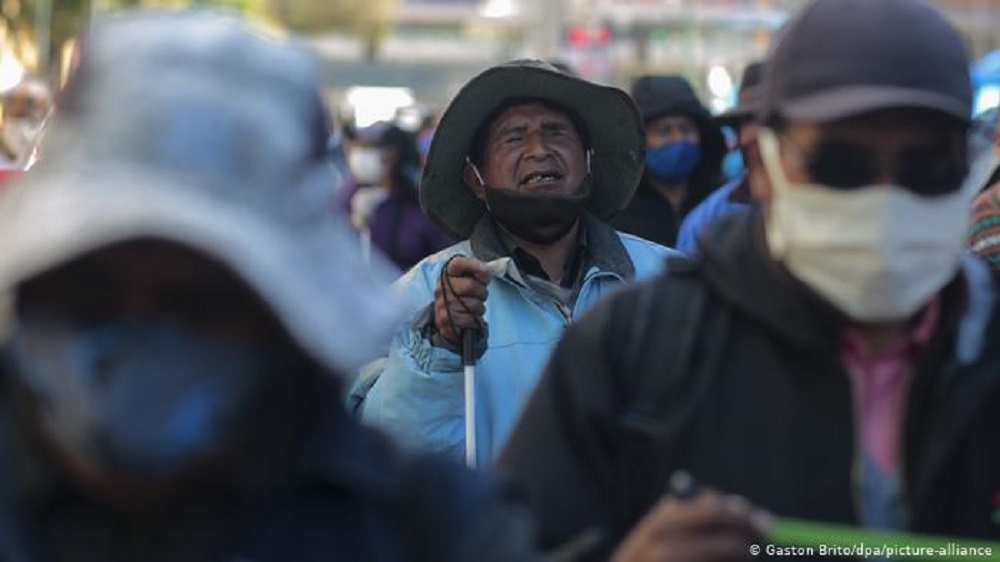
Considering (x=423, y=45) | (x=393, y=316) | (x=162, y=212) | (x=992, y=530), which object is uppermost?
(x=162, y=212)

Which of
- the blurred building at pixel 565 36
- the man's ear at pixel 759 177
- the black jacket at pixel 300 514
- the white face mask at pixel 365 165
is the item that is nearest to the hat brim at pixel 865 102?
the man's ear at pixel 759 177

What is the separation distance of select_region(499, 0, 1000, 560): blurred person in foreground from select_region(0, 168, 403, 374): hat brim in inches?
31.8

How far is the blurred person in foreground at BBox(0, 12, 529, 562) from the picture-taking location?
193cm

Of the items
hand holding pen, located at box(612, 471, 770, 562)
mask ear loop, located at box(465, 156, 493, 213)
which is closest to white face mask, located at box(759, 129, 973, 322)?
hand holding pen, located at box(612, 471, 770, 562)

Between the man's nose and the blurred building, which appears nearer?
the man's nose

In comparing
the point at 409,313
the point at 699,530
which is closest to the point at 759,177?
the point at 409,313

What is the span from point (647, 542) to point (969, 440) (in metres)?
0.60

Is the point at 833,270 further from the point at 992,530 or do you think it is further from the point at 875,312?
the point at 992,530

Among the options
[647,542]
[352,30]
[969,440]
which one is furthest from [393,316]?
[352,30]

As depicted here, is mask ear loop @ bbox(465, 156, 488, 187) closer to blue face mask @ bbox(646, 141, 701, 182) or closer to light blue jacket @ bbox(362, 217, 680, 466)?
light blue jacket @ bbox(362, 217, 680, 466)

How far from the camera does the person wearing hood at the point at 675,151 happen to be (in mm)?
8727

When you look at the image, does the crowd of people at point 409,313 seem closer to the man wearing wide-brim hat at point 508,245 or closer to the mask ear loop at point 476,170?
the man wearing wide-brim hat at point 508,245

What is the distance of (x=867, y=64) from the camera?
9.18 feet

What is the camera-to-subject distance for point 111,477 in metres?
1.93
